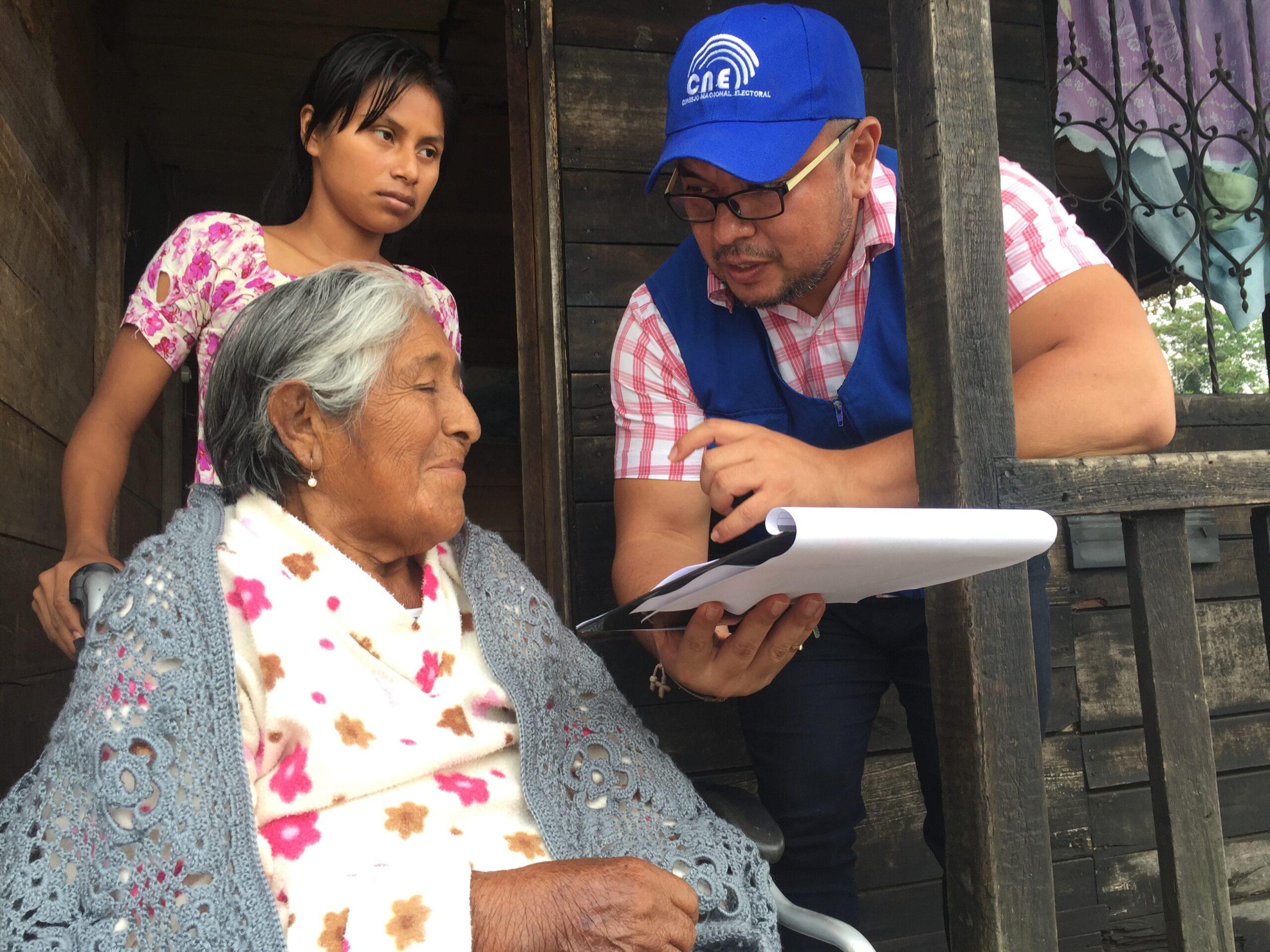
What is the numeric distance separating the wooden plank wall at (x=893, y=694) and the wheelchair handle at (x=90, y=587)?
4.05 ft

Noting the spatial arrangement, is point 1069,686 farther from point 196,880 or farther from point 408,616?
point 196,880

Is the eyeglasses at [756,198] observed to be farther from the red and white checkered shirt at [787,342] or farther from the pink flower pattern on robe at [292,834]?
the pink flower pattern on robe at [292,834]

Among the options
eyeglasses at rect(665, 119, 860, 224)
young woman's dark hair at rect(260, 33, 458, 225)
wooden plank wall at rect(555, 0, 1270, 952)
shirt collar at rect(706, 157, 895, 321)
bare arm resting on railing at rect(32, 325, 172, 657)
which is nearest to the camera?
bare arm resting on railing at rect(32, 325, 172, 657)

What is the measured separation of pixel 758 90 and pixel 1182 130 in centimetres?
202

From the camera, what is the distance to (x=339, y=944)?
1.20 meters

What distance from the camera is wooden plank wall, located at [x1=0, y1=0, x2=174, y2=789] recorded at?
7.39 feet

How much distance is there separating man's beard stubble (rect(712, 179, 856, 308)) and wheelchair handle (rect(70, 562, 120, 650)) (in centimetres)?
111

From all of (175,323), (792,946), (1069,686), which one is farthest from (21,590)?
(1069,686)

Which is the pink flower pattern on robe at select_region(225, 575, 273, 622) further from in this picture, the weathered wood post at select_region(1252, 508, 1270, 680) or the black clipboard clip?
the weathered wood post at select_region(1252, 508, 1270, 680)

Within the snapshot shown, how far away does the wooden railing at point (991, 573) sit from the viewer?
1.37m

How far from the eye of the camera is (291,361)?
154cm

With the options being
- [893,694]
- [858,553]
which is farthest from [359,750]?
[893,694]

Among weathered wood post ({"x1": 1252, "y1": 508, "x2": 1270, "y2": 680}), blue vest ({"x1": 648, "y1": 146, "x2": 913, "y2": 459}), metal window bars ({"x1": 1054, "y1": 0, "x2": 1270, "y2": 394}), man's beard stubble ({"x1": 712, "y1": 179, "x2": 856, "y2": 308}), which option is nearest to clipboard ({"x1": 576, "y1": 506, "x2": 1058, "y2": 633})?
blue vest ({"x1": 648, "y1": 146, "x2": 913, "y2": 459})

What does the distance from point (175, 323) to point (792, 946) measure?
1.69 meters
